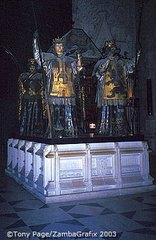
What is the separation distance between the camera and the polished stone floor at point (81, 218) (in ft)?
7.09

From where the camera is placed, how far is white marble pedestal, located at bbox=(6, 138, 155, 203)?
11.2ft

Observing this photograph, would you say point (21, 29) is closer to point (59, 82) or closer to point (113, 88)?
point (59, 82)

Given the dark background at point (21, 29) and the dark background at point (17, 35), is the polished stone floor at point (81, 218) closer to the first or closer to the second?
the dark background at point (17, 35)

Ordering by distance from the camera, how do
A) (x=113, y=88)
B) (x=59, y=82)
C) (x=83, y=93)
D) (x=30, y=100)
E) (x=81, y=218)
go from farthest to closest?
(x=30, y=100) → (x=83, y=93) → (x=113, y=88) → (x=59, y=82) → (x=81, y=218)

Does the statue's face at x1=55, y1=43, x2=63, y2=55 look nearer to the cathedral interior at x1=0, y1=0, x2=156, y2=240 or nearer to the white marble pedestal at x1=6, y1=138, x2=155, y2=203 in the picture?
the cathedral interior at x1=0, y1=0, x2=156, y2=240

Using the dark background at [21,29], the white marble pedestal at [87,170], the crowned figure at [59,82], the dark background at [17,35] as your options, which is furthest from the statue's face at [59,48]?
the dark background at [21,29]

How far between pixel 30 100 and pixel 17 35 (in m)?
2.38

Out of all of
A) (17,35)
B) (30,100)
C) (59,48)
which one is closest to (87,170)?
(59,48)

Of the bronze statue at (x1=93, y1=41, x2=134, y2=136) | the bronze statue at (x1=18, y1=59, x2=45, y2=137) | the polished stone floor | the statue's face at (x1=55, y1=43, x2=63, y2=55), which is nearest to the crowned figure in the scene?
the statue's face at (x1=55, y1=43, x2=63, y2=55)

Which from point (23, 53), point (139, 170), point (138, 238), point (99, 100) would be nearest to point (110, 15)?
point (23, 53)

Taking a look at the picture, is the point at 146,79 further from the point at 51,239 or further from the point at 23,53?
the point at 51,239

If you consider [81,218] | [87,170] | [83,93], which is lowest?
[81,218]

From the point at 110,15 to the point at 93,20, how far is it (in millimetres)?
978

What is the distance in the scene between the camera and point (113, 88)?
4.54m
